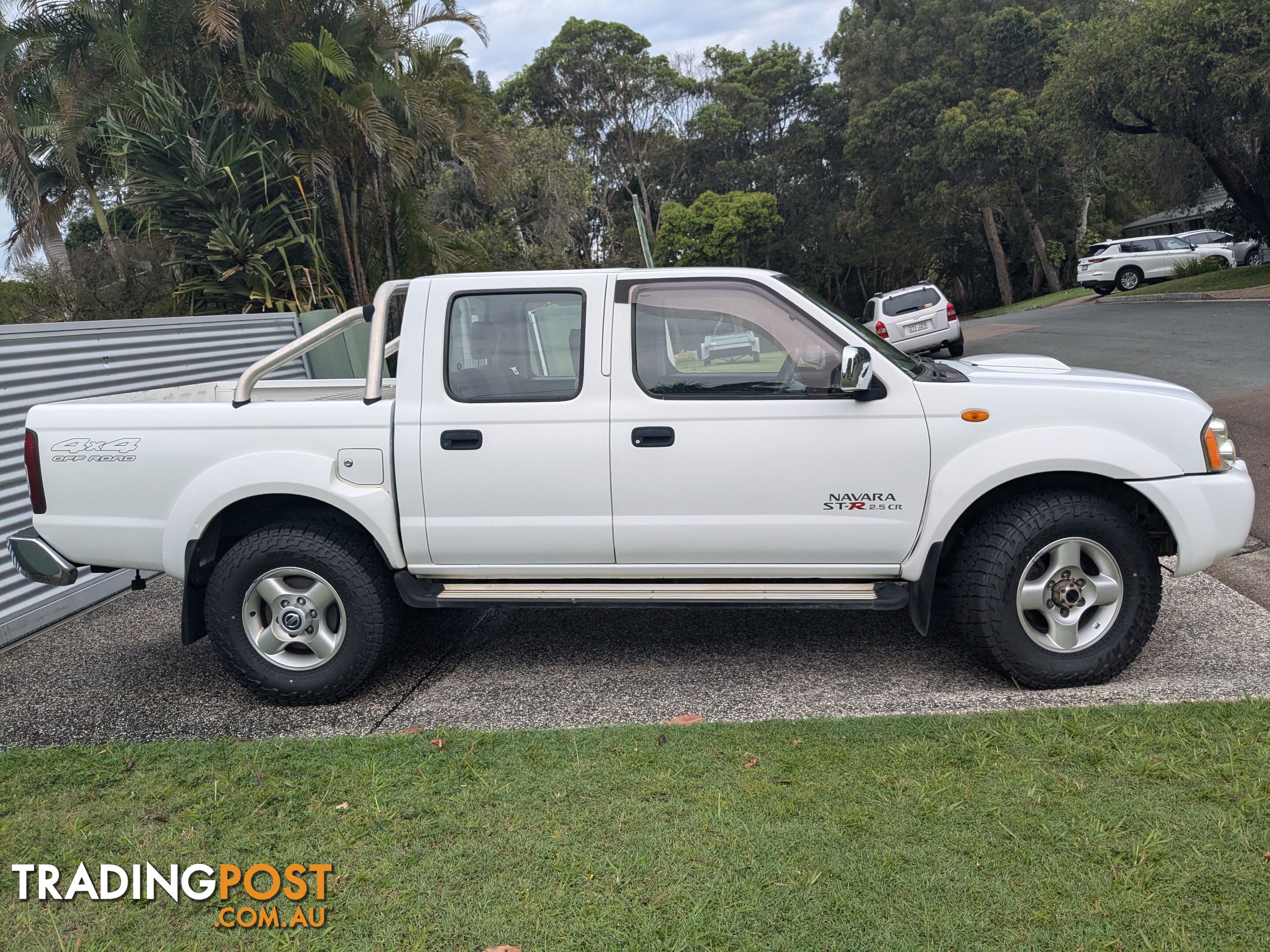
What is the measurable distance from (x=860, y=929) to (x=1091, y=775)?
49.0 inches

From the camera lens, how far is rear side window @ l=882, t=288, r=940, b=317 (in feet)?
66.9

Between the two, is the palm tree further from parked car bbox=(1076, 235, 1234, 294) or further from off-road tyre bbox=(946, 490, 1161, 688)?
parked car bbox=(1076, 235, 1234, 294)

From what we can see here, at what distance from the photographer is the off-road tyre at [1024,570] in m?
4.31

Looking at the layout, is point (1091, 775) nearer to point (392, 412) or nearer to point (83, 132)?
point (392, 412)

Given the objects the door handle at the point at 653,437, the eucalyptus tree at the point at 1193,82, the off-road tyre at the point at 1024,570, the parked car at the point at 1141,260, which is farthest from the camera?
the parked car at the point at 1141,260

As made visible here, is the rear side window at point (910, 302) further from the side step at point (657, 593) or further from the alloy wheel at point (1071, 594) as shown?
the side step at point (657, 593)

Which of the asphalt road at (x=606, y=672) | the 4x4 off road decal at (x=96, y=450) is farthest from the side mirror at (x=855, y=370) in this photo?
the 4x4 off road decal at (x=96, y=450)

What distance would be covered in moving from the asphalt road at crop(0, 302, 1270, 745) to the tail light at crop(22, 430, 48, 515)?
39.8 inches

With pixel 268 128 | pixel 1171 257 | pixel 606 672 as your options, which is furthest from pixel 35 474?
pixel 1171 257

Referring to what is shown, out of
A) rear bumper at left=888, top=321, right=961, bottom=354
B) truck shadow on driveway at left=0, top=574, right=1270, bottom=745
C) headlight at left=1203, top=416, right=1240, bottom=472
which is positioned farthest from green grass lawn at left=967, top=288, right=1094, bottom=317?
headlight at left=1203, top=416, right=1240, bottom=472

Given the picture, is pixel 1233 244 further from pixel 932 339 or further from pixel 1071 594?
pixel 1071 594

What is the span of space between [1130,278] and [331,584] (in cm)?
2967

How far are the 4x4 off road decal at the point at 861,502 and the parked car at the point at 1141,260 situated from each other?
28.4m

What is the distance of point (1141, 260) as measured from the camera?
29.1 metres
